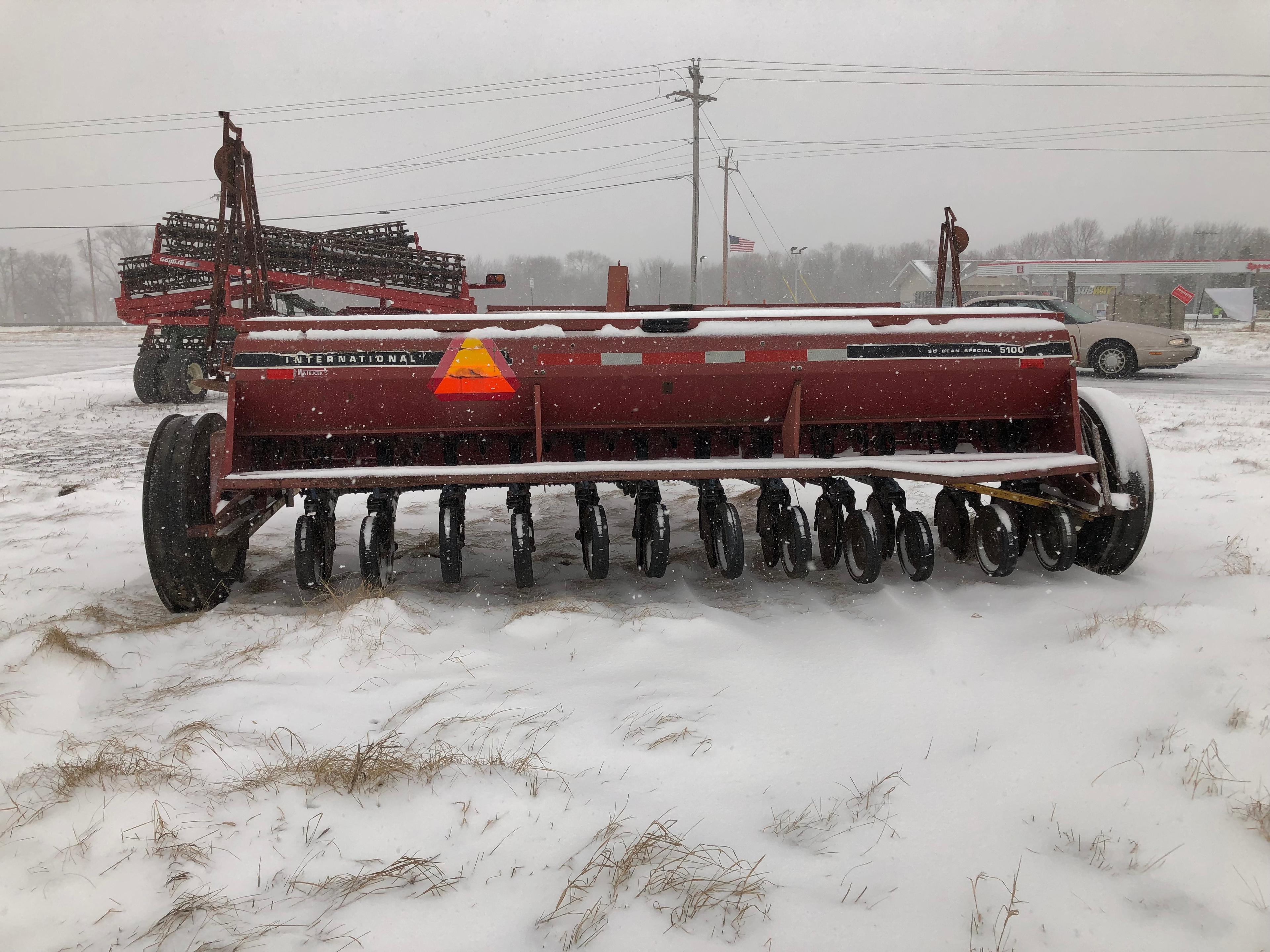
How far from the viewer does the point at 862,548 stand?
4.21 meters

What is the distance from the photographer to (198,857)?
7.19 ft

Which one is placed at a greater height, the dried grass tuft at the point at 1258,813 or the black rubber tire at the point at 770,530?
the black rubber tire at the point at 770,530

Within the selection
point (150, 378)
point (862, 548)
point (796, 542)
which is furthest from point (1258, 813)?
point (150, 378)

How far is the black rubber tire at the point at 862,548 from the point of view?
13.5 feet

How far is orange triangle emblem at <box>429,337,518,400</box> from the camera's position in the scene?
13.2 feet

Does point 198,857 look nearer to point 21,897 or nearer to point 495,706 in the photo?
point 21,897

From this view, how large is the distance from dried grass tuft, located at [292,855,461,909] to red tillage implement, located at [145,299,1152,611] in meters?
1.98

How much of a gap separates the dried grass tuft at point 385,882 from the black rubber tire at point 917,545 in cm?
288

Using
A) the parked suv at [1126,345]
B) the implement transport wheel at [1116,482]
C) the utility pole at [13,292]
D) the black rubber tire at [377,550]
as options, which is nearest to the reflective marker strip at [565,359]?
the black rubber tire at [377,550]

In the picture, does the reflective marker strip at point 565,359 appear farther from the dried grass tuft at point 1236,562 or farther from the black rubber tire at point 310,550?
the dried grass tuft at point 1236,562

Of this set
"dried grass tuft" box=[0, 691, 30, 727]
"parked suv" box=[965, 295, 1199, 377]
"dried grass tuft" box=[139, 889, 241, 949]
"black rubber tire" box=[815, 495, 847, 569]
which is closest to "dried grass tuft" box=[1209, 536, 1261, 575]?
"black rubber tire" box=[815, 495, 847, 569]

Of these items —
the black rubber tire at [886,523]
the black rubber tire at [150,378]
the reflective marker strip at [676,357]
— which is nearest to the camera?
the reflective marker strip at [676,357]

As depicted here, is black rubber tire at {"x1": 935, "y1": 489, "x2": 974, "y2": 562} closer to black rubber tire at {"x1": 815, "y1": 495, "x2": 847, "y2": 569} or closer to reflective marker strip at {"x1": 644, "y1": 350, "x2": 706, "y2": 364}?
black rubber tire at {"x1": 815, "y1": 495, "x2": 847, "y2": 569}

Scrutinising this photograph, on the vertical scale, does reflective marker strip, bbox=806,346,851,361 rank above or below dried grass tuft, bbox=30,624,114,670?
above
